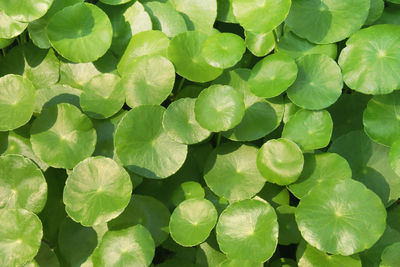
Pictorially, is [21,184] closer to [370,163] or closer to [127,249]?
[127,249]

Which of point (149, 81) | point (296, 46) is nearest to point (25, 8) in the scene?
point (149, 81)

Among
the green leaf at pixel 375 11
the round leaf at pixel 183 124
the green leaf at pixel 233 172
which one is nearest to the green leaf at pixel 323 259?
the green leaf at pixel 233 172

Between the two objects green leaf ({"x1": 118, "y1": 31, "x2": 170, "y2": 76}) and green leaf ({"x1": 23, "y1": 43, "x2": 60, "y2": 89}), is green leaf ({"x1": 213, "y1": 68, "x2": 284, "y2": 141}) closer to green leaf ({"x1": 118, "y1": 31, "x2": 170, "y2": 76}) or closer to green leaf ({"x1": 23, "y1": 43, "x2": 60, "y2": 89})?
green leaf ({"x1": 118, "y1": 31, "x2": 170, "y2": 76})

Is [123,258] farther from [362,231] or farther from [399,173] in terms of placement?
[399,173]

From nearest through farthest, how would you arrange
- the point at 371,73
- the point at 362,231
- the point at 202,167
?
the point at 362,231, the point at 371,73, the point at 202,167

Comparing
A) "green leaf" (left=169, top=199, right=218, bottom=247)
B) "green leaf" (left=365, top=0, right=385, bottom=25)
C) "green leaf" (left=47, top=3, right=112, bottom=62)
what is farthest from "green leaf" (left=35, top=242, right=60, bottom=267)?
"green leaf" (left=365, top=0, right=385, bottom=25)

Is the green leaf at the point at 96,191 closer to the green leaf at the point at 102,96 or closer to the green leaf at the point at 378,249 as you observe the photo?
the green leaf at the point at 102,96

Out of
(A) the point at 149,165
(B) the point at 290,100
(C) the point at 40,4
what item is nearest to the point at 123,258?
(A) the point at 149,165
